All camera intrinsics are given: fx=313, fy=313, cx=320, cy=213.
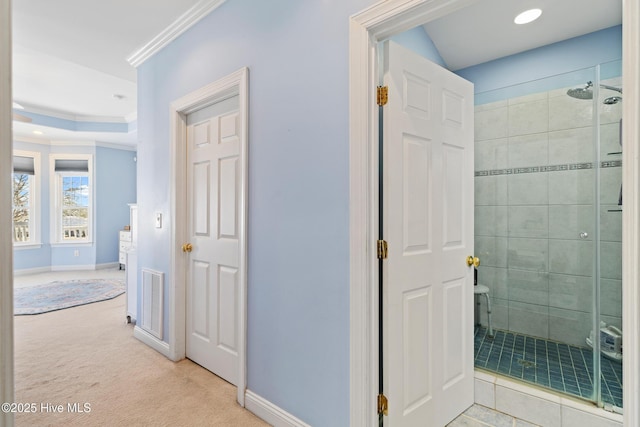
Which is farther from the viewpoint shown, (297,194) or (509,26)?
(509,26)

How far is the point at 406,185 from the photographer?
61.1 inches

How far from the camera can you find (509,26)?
229cm

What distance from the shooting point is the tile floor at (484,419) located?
179 centimetres

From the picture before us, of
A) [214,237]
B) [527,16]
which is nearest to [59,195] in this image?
[214,237]

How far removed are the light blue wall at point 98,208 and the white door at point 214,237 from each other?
5342 millimetres

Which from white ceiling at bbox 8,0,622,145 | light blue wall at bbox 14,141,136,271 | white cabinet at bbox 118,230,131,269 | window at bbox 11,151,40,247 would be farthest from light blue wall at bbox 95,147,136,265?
white ceiling at bbox 8,0,622,145

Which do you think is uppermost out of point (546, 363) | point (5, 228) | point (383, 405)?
point (5, 228)

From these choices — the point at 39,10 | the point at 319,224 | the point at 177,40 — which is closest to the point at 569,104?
the point at 319,224

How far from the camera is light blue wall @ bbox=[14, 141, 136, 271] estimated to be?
20.5 ft

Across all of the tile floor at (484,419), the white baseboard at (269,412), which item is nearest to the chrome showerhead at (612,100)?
the tile floor at (484,419)

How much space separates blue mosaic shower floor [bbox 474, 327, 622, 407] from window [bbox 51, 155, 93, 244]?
7473 mm

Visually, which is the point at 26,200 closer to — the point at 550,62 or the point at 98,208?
the point at 98,208

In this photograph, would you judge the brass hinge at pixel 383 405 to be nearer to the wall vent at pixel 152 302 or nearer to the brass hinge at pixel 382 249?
the brass hinge at pixel 382 249

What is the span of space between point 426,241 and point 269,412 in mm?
1323
